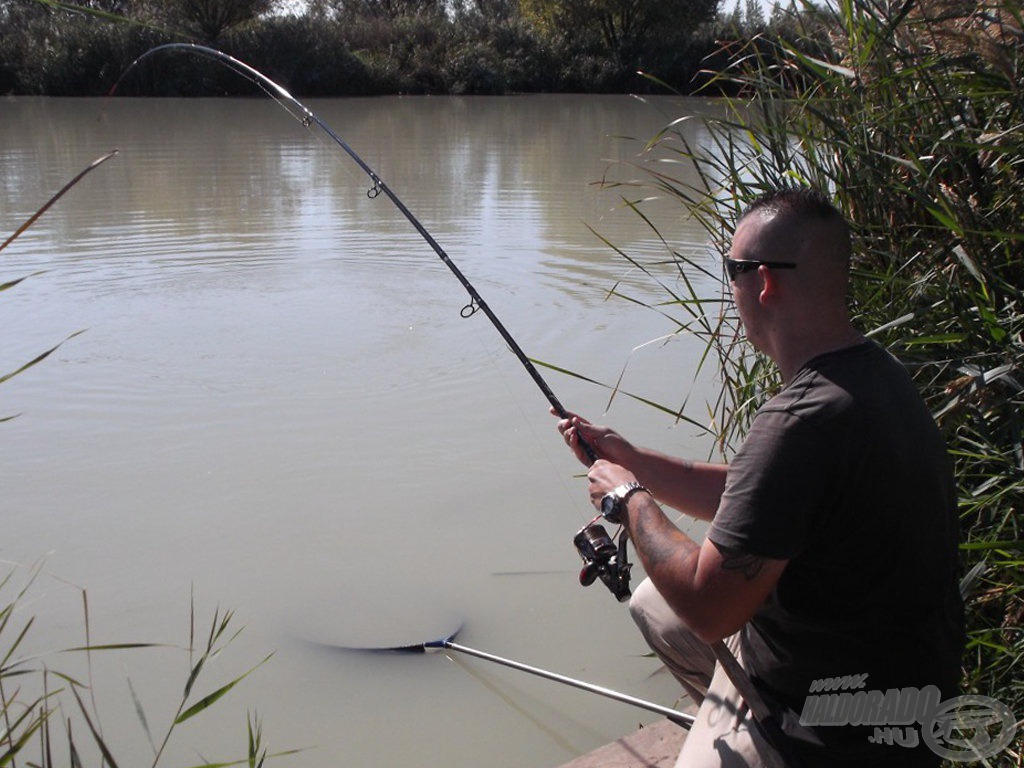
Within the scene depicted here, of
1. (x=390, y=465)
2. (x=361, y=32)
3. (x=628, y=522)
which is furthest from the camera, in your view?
(x=361, y=32)

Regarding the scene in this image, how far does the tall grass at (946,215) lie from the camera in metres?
2.28

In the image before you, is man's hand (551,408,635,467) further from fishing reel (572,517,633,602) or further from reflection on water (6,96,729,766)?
reflection on water (6,96,729,766)

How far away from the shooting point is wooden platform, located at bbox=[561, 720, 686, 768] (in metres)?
2.46

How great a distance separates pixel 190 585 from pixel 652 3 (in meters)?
36.3

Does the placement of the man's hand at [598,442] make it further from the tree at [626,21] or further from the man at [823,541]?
the tree at [626,21]

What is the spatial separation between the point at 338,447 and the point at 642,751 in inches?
105

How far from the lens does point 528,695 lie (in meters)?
3.08

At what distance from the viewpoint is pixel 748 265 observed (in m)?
1.75

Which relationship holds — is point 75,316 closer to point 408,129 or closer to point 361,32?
point 408,129

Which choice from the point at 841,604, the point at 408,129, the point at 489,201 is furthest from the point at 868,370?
the point at 408,129

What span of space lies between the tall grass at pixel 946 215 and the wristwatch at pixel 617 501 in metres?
0.71

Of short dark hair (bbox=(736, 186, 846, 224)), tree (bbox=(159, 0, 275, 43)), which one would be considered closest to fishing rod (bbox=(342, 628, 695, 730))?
short dark hair (bbox=(736, 186, 846, 224))

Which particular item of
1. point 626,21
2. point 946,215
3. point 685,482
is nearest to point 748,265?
point 685,482

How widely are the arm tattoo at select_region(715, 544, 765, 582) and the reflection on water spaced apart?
148 centimetres
